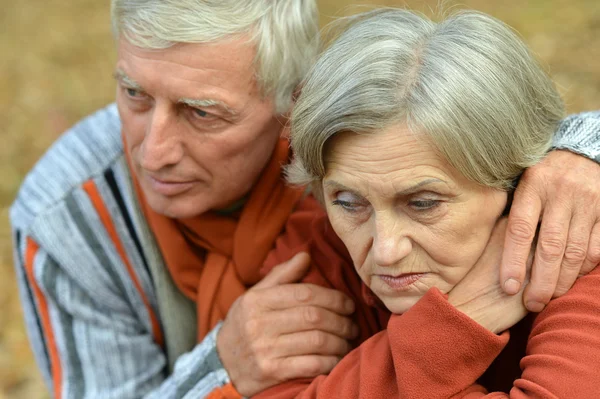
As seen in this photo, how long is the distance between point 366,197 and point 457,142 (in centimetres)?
29

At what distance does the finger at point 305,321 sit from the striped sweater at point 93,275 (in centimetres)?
67

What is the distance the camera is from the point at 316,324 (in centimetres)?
289

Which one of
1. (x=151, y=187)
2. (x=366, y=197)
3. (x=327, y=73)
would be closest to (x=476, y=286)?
(x=366, y=197)

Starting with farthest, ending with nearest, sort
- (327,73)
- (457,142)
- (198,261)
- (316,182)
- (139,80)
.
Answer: (198,261) → (139,80) → (316,182) → (327,73) → (457,142)

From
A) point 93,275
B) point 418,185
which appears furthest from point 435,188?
point 93,275

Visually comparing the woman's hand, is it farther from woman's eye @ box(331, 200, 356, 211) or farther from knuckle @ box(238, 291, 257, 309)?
knuckle @ box(238, 291, 257, 309)

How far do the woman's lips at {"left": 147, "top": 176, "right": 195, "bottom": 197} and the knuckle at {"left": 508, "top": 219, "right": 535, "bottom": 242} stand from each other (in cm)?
119

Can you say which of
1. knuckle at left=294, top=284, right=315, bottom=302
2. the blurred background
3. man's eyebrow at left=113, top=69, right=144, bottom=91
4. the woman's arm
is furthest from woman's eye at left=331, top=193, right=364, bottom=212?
the blurred background

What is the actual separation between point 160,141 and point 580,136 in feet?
4.41

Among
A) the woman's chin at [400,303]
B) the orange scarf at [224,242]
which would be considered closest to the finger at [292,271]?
the orange scarf at [224,242]

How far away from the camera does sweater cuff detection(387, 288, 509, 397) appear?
2295mm

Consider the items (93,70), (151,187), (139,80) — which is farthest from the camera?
(93,70)

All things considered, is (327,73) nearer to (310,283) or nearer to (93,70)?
(310,283)

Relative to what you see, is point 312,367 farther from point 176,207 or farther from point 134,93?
point 134,93
